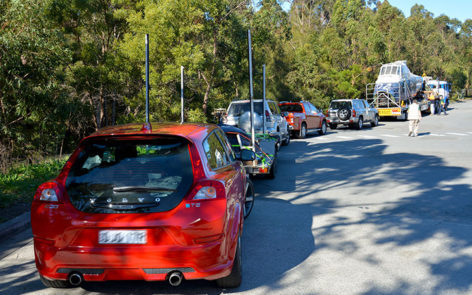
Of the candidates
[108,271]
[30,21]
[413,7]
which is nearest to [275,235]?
[108,271]

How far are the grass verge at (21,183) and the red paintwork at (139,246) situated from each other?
342cm

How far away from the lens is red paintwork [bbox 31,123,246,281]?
3.84 m

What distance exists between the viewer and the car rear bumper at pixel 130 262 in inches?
151

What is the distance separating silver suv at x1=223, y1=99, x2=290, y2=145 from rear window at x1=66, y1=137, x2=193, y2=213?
1216cm

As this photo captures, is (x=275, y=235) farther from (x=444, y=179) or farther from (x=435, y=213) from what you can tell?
(x=444, y=179)

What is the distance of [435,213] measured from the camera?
7461mm

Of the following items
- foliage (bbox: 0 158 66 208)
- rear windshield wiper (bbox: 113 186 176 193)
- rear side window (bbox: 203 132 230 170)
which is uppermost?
rear side window (bbox: 203 132 230 170)

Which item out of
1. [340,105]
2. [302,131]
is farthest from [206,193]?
[340,105]

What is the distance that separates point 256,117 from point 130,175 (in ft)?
42.8

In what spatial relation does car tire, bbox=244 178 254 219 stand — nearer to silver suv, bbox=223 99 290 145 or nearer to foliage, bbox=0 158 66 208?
foliage, bbox=0 158 66 208

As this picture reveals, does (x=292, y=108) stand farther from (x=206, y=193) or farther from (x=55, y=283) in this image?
(x=55, y=283)

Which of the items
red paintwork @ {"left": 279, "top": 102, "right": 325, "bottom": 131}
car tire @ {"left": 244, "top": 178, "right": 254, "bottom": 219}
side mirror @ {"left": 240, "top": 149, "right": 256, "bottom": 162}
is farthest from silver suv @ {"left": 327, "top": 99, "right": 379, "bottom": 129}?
side mirror @ {"left": 240, "top": 149, "right": 256, "bottom": 162}

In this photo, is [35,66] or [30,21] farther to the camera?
[35,66]

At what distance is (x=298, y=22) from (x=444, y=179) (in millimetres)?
63772
